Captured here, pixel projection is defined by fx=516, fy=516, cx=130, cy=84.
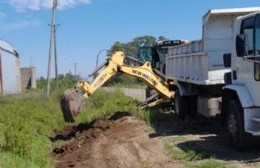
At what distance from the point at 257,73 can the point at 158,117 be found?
318 inches

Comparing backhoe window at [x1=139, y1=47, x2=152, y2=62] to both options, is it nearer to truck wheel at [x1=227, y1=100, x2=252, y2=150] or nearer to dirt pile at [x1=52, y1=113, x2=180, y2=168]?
dirt pile at [x1=52, y1=113, x2=180, y2=168]

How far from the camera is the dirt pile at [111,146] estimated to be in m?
11.8

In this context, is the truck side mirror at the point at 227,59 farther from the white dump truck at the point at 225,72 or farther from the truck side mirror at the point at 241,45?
the truck side mirror at the point at 241,45

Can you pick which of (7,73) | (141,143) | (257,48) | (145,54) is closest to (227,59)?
(257,48)

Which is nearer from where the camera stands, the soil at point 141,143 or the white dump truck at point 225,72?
the white dump truck at point 225,72

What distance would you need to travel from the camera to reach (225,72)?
45.8ft

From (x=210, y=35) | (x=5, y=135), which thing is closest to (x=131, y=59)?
(x=210, y=35)

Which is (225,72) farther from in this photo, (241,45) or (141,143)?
(241,45)

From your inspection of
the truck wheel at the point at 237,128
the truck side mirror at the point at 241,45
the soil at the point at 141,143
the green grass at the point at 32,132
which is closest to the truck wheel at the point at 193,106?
the soil at the point at 141,143

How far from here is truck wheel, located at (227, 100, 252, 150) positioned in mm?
11102

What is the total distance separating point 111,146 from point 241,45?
5.13m

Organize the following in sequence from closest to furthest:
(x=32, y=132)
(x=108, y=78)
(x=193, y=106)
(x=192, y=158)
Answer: (x=192, y=158) → (x=32, y=132) → (x=193, y=106) → (x=108, y=78)

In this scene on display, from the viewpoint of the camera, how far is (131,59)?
66.3 feet

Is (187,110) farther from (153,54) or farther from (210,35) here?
(153,54)
